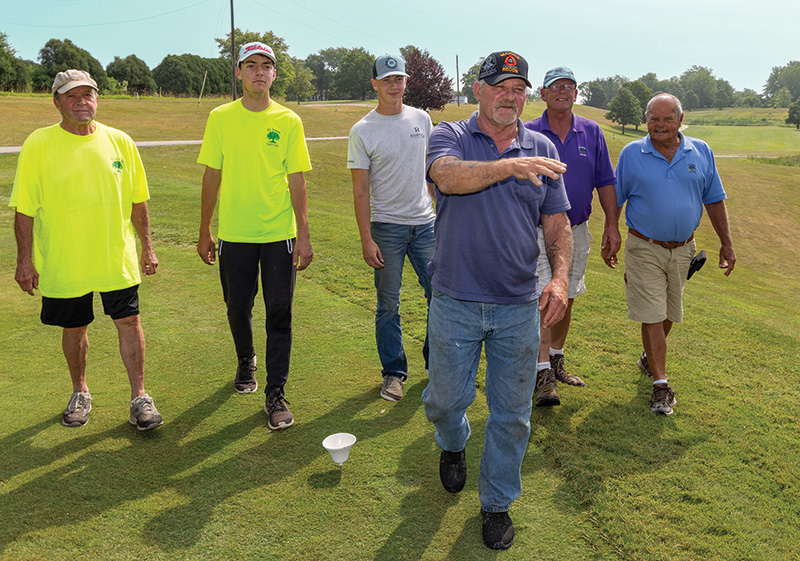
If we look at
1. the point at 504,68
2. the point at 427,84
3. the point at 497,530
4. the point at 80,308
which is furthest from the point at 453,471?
the point at 427,84

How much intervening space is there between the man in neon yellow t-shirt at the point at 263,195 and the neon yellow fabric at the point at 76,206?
1.97 ft

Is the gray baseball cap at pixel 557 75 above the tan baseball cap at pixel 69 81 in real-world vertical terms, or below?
above

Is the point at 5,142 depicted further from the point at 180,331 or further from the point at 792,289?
the point at 792,289

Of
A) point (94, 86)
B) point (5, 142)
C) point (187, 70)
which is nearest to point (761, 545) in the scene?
point (94, 86)

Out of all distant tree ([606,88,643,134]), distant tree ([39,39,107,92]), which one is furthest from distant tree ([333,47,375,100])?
distant tree ([39,39,107,92])

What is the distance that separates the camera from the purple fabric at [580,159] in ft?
16.3

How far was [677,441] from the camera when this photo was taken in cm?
419

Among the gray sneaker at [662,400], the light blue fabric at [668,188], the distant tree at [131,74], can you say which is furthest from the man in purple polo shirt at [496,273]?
the distant tree at [131,74]

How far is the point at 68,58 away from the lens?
64.8m

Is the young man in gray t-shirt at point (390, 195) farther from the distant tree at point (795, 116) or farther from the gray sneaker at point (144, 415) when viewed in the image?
the distant tree at point (795, 116)

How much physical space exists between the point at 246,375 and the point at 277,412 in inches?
27.5

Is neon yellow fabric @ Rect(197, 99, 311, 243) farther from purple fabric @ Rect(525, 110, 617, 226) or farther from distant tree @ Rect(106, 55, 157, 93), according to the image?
distant tree @ Rect(106, 55, 157, 93)

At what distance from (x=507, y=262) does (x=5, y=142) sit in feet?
91.1

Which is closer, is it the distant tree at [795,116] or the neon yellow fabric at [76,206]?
the neon yellow fabric at [76,206]
